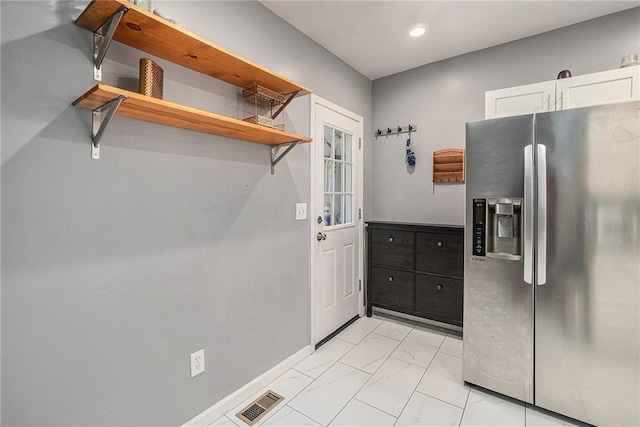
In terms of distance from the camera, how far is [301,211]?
235 centimetres

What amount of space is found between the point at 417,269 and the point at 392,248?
31cm

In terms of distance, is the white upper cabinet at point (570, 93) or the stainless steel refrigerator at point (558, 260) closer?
the stainless steel refrigerator at point (558, 260)

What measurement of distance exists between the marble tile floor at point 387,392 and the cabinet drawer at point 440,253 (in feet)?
2.09

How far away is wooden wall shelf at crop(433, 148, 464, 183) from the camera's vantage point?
288cm

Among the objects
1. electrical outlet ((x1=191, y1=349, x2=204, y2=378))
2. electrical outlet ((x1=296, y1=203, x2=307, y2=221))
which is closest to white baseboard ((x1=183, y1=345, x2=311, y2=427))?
electrical outlet ((x1=191, y1=349, x2=204, y2=378))

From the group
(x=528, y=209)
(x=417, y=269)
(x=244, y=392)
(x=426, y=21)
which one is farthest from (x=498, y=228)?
(x=244, y=392)

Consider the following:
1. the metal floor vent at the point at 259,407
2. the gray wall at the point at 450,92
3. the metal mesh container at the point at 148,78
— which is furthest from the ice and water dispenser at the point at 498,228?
the metal mesh container at the point at 148,78

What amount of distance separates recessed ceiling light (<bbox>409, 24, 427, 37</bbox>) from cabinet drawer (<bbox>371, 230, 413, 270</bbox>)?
172 cm

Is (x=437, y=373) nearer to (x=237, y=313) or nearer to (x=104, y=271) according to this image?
(x=237, y=313)

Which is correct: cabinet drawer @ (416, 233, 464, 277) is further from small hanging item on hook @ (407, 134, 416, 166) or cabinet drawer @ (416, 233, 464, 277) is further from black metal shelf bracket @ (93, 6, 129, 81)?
black metal shelf bracket @ (93, 6, 129, 81)

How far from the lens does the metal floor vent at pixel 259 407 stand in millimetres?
1721

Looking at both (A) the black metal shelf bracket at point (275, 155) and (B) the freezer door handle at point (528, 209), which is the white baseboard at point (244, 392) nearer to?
(A) the black metal shelf bracket at point (275, 155)

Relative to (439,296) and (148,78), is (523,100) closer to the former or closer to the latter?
(439,296)

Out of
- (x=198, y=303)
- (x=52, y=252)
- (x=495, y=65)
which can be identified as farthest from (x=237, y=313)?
(x=495, y=65)
